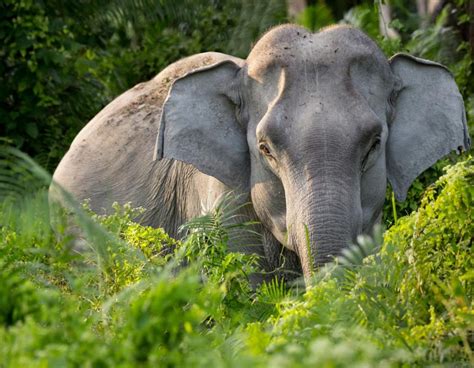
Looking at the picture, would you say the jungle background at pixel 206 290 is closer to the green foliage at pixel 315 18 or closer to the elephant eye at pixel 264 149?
the elephant eye at pixel 264 149

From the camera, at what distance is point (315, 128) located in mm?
7133

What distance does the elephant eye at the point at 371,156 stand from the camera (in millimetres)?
7340

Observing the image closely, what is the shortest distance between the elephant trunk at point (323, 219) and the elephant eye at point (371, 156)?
0.22 metres

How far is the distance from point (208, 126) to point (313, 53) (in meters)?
0.76

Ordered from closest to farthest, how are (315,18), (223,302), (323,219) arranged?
(223,302) < (323,219) < (315,18)

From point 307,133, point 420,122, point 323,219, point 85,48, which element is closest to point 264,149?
point 307,133

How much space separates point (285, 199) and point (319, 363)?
3652mm

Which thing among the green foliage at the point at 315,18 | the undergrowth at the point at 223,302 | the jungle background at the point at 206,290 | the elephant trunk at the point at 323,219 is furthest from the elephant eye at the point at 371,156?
the green foliage at the point at 315,18

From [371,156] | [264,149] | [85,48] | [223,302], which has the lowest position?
[223,302]

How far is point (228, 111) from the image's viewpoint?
26.1ft

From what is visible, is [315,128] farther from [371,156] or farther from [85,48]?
[85,48]

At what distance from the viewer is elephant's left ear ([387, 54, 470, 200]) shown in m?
7.91

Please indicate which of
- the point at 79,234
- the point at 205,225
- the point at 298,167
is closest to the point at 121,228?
the point at 205,225

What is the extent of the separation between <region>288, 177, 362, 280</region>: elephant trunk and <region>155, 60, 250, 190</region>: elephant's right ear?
793mm
